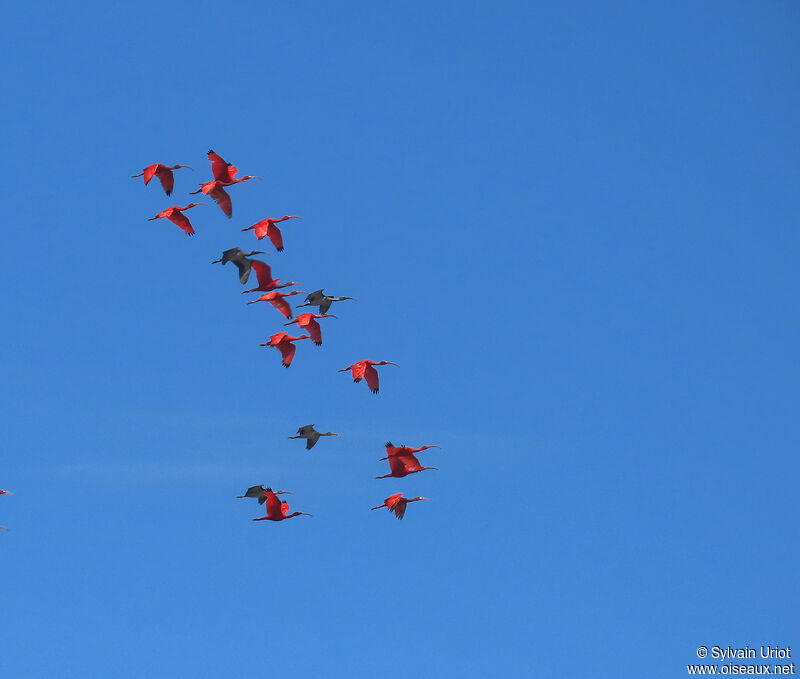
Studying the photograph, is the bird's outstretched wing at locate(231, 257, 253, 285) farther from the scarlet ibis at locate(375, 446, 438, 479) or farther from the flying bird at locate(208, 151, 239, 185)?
the scarlet ibis at locate(375, 446, 438, 479)

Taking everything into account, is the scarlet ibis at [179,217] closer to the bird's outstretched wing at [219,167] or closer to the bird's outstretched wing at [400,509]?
the bird's outstretched wing at [219,167]

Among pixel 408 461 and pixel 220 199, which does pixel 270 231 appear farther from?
pixel 408 461

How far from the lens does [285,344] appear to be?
6838cm

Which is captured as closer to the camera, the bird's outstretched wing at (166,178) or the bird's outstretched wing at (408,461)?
the bird's outstretched wing at (408,461)

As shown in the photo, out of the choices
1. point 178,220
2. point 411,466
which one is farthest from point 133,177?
point 411,466

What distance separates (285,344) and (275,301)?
2.51 meters

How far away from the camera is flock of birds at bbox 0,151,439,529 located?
2530 inches

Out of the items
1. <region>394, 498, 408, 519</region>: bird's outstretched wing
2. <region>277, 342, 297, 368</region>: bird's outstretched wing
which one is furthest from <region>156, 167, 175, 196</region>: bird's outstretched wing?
<region>394, 498, 408, 519</region>: bird's outstretched wing

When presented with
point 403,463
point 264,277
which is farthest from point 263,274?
point 403,463

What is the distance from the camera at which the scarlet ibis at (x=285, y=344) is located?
67.9 meters

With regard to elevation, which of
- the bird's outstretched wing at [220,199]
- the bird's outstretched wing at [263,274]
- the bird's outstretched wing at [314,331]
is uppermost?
the bird's outstretched wing at [220,199]

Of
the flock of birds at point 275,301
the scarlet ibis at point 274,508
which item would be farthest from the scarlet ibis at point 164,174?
A: the scarlet ibis at point 274,508

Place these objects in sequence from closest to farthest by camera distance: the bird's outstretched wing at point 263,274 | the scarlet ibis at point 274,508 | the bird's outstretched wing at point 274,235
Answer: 1. the scarlet ibis at point 274,508
2. the bird's outstretched wing at point 263,274
3. the bird's outstretched wing at point 274,235

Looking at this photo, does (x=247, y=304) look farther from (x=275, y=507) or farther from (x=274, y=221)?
(x=275, y=507)
